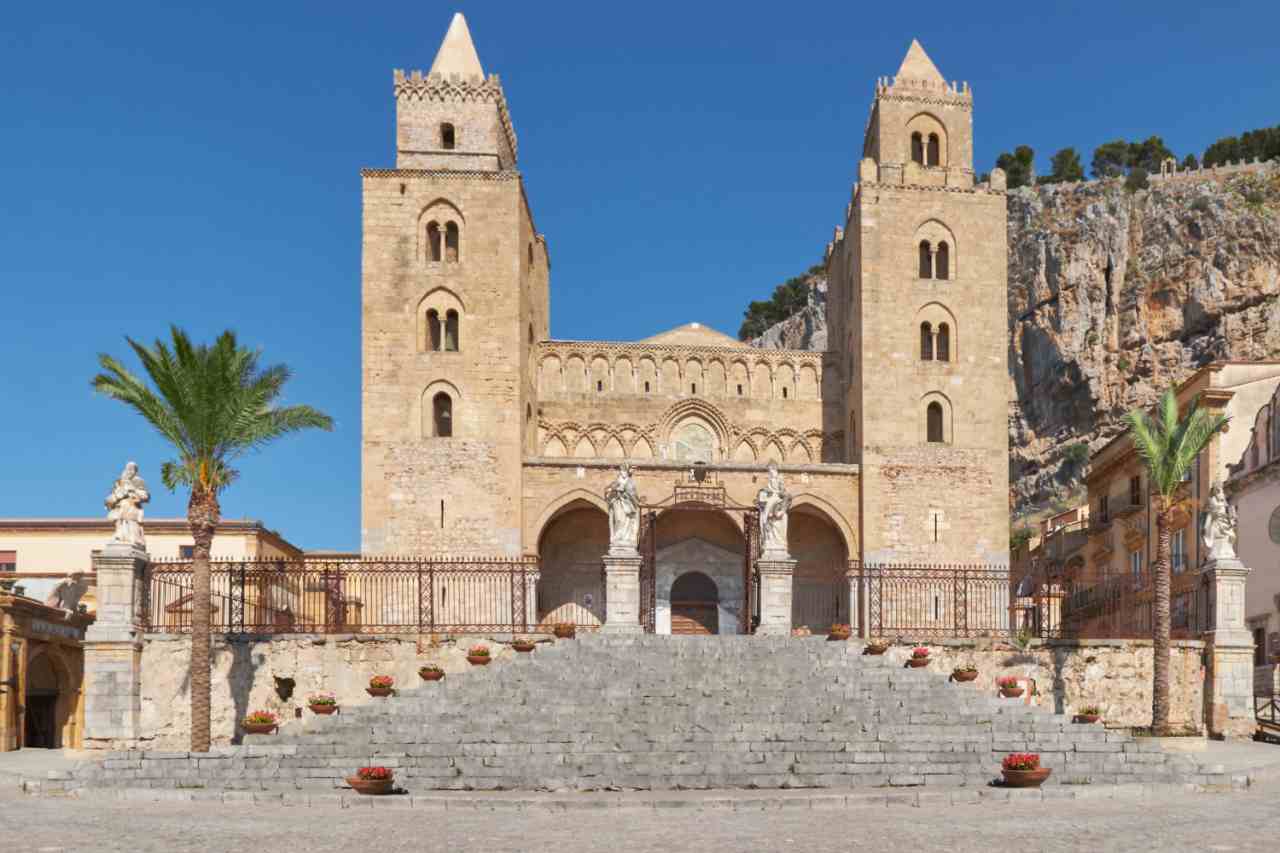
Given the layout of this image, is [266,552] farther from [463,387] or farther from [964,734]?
[964,734]

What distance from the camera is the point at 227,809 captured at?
15.9 m

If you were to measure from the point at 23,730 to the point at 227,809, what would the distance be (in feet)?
52.2

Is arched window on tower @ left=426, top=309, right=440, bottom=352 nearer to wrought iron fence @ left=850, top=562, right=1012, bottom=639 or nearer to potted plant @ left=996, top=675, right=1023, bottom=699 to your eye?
wrought iron fence @ left=850, top=562, right=1012, bottom=639

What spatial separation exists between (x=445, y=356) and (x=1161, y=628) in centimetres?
2115

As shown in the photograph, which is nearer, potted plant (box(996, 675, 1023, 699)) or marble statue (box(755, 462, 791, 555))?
potted plant (box(996, 675, 1023, 699))

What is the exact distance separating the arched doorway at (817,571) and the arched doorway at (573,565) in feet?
19.0

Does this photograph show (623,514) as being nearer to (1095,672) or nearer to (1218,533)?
(1095,672)

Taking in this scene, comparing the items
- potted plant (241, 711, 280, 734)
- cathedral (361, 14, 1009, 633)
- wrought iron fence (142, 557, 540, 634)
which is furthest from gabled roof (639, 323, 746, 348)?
potted plant (241, 711, 280, 734)

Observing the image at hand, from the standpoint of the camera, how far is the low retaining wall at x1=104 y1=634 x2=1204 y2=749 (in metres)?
24.7

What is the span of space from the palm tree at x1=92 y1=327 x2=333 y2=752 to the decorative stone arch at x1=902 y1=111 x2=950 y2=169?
81.1 feet

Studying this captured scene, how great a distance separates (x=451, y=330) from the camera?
1492 inches

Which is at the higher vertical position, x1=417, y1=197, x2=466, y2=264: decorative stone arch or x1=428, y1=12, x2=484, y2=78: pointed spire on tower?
x1=428, y1=12, x2=484, y2=78: pointed spire on tower

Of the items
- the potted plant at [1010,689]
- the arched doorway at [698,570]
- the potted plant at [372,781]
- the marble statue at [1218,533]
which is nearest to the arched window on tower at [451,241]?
the arched doorway at [698,570]

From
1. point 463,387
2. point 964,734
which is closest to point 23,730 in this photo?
point 463,387
